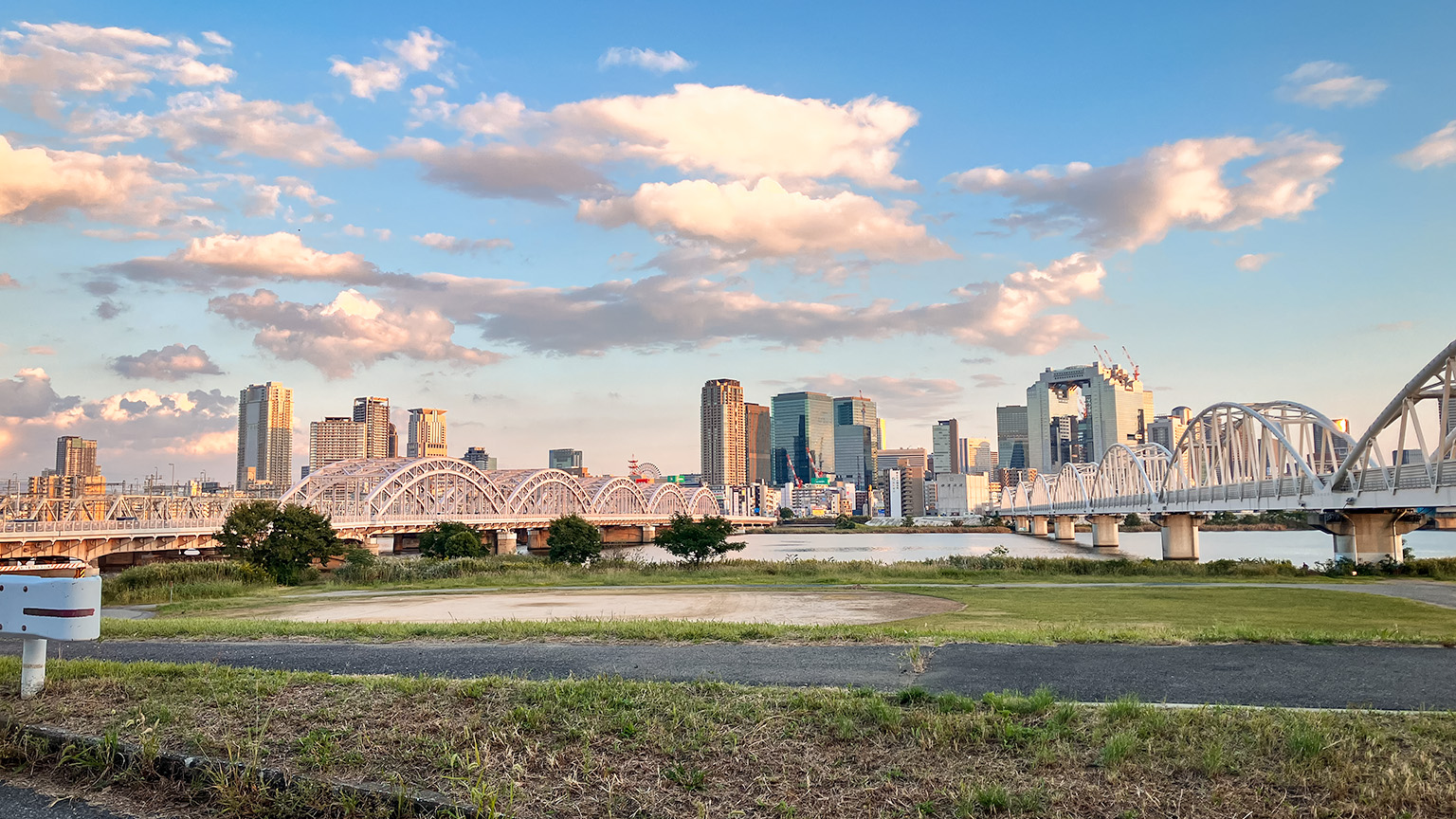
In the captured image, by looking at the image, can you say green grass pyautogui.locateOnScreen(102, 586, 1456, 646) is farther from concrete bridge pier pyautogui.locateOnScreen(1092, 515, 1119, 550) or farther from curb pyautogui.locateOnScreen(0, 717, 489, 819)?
concrete bridge pier pyautogui.locateOnScreen(1092, 515, 1119, 550)

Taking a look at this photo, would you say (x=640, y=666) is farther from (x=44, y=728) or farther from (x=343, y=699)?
(x=44, y=728)

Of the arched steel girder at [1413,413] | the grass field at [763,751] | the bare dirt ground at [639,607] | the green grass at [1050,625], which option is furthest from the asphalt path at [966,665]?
the arched steel girder at [1413,413]

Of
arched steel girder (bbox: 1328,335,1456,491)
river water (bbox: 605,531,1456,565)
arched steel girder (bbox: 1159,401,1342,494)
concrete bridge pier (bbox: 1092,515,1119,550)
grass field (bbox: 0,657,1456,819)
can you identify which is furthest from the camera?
concrete bridge pier (bbox: 1092,515,1119,550)

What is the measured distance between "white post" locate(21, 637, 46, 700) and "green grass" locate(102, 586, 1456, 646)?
6.84 meters

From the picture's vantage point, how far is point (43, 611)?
8.98 metres

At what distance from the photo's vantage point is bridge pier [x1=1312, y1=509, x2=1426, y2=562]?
51938 mm

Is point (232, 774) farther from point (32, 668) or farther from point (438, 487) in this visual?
point (438, 487)

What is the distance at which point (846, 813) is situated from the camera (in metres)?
6.15

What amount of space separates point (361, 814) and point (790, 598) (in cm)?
2374

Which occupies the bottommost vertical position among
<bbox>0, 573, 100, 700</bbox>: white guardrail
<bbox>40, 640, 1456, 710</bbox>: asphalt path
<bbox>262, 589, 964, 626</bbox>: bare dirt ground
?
<bbox>262, 589, 964, 626</bbox>: bare dirt ground

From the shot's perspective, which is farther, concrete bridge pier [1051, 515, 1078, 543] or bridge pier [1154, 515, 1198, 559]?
concrete bridge pier [1051, 515, 1078, 543]

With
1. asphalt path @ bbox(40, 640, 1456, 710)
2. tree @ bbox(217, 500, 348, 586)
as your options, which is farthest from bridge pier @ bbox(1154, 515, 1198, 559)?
asphalt path @ bbox(40, 640, 1456, 710)

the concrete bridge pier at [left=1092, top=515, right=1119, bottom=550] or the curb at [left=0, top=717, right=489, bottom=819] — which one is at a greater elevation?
the curb at [left=0, top=717, right=489, bottom=819]

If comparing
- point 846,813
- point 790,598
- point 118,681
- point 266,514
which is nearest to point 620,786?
point 846,813
